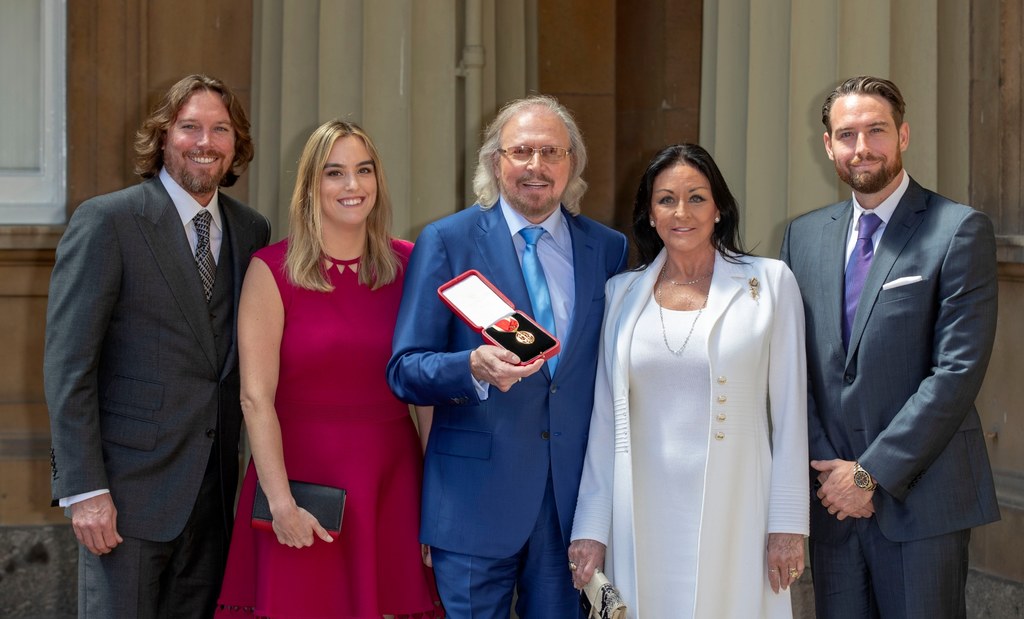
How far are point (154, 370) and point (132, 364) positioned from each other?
0.07 m

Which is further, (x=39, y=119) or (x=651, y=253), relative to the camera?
(x=39, y=119)

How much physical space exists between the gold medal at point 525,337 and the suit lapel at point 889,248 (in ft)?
3.47

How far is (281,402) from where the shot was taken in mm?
3854

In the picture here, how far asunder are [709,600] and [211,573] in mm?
1680

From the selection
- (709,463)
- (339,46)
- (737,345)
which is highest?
(339,46)

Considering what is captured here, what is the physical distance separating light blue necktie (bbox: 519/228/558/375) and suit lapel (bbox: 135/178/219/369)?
1.05 meters

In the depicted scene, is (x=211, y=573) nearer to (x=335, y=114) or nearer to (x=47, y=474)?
(x=47, y=474)

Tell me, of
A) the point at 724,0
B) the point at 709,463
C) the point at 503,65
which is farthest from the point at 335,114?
the point at 709,463

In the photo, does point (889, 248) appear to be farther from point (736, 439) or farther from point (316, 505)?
point (316, 505)

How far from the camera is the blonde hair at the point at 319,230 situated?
3.79 meters

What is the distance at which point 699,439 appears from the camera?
3.56 meters

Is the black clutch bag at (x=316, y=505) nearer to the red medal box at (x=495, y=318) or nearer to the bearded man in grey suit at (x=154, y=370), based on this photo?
the bearded man in grey suit at (x=154, y=370)

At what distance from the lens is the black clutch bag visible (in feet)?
12.0

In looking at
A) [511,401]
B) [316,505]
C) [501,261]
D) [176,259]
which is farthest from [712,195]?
[176,259]
